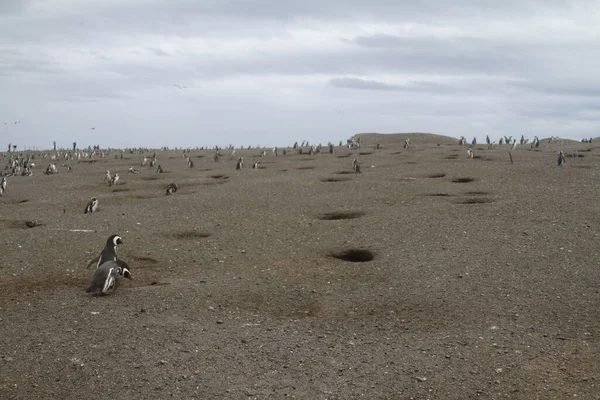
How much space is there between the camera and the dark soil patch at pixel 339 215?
15.4m

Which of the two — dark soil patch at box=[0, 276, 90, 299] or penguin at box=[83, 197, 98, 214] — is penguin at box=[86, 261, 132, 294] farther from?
penguin at box=[83, 197, 98, 214]

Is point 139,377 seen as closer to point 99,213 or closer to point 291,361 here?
point 291,361

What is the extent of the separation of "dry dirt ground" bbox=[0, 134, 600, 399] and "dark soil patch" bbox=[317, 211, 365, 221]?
75mm

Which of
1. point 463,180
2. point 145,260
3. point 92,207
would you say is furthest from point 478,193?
point 92,207

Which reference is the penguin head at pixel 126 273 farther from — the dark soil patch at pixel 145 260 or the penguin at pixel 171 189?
the penguin at pixel 171 189

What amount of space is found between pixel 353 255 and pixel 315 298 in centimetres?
277

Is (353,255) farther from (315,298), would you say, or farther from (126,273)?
(126,273)

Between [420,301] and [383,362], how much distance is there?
212cm

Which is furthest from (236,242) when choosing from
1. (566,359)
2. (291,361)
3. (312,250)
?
(566,359)

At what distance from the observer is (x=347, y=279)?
10.6m

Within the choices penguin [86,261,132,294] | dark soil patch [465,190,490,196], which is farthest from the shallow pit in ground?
dark soil patch [465,190,490,196]

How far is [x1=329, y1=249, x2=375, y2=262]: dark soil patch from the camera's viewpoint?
12.2 m

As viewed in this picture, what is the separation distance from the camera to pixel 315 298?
9750 mm

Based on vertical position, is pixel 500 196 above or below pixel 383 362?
above
